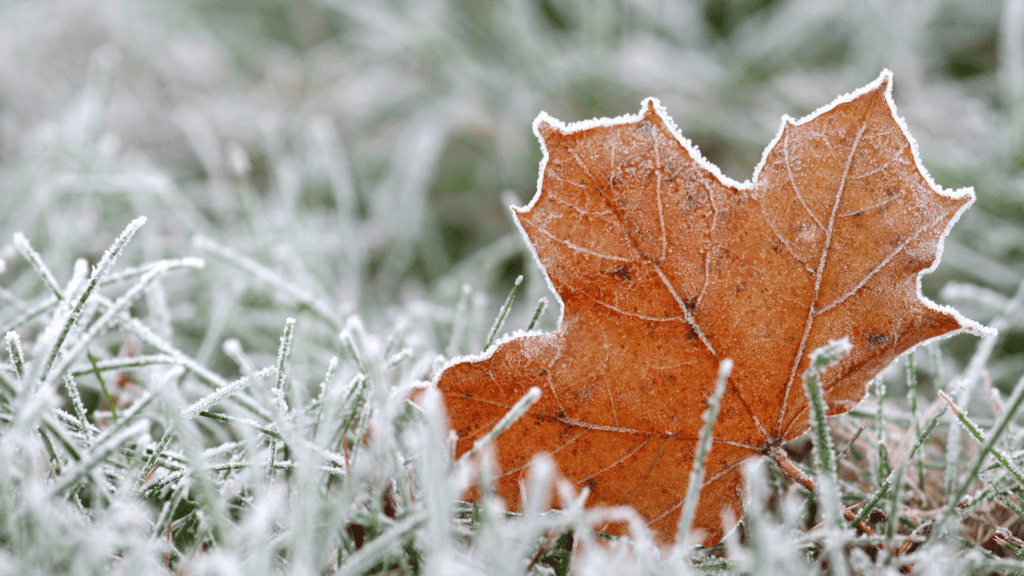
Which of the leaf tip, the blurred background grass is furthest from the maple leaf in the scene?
the blurred background grass

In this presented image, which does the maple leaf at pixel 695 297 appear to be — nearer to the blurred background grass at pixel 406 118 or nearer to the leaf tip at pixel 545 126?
the leaf tip at pixel 545 126

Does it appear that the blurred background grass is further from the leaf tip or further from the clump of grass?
the leaf tip

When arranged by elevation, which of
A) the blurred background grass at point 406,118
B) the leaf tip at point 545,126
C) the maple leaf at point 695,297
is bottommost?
the maple leaf at point 695,297

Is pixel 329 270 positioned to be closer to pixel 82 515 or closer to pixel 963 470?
pixel 82 515

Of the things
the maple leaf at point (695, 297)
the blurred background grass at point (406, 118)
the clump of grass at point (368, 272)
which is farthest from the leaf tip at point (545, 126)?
the blurred background grass at point (406, 118)

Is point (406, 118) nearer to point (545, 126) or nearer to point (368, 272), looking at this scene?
point (368, 272)

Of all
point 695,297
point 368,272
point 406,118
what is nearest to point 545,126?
point 695,297
